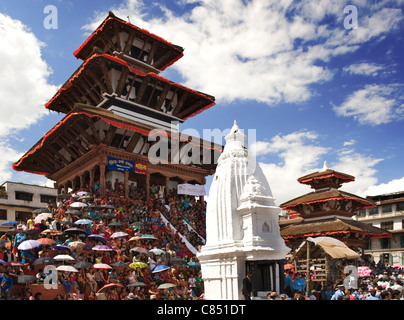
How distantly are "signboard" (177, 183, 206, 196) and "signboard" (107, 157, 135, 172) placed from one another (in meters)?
3.84

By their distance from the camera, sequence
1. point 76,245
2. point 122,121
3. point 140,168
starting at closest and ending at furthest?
point 76,245 < point 122,121 < point 140,168

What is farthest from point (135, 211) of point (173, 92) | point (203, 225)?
point (173, 92)

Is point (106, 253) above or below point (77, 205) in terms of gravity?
below

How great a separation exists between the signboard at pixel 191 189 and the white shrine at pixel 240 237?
54.1 feet

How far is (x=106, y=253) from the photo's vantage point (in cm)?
1700

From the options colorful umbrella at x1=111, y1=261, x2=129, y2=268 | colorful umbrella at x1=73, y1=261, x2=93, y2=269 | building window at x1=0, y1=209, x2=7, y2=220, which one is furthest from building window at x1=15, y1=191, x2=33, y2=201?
colorful umbrella at x1=73, y1=261, x2=93, y2=269

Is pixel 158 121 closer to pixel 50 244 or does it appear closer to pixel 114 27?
pixel 114 27

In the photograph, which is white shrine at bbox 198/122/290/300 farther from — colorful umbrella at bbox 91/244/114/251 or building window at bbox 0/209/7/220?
building window at bbox 0/209/7/220

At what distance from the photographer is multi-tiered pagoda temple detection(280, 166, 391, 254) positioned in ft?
90.0

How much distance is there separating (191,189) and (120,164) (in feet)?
18.7

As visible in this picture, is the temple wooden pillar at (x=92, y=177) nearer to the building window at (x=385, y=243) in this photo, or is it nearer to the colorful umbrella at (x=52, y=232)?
the colorful umbrella at (x=52, y=232)

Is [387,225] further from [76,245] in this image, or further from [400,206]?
[76,245]

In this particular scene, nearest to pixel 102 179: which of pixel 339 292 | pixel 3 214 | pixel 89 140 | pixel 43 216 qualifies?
pixel 89 140
